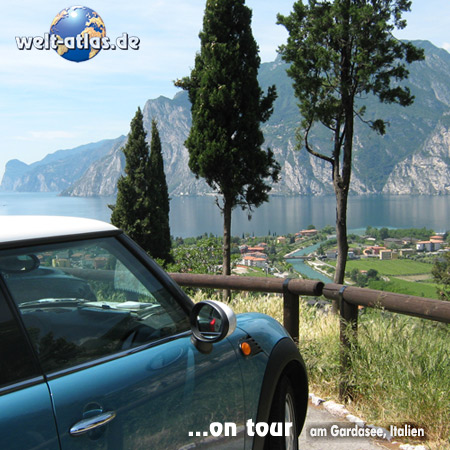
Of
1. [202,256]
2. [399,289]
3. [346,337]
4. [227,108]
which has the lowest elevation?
[202,256]

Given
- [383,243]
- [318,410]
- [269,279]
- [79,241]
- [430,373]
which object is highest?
[79,241]

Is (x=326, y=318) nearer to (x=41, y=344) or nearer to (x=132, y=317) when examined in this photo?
(x=132, y=317)

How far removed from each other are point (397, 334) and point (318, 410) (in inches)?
36.0

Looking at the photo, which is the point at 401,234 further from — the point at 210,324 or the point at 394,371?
the point at 210,324

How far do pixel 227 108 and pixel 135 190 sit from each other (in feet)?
72.4

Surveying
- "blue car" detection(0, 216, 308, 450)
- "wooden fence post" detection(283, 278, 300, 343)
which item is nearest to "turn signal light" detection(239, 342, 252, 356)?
"blue car" detection(0, 216, 308, 450)

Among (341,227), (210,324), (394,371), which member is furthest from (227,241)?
(210,324)

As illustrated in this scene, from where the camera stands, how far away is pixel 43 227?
7.66 ft

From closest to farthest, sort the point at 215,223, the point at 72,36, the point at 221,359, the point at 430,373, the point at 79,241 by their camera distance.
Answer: the point at 79,241 → the point at 221,359 → the point at 430,373 → the point at 72,36 → the point at 215,223

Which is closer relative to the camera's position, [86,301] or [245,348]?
[86,301]

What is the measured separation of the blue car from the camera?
1930 mm

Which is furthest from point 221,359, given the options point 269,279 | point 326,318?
point 326,318

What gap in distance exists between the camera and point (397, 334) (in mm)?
4871

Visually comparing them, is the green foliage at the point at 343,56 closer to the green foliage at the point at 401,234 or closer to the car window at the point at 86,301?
the car window at the point at 86,301
